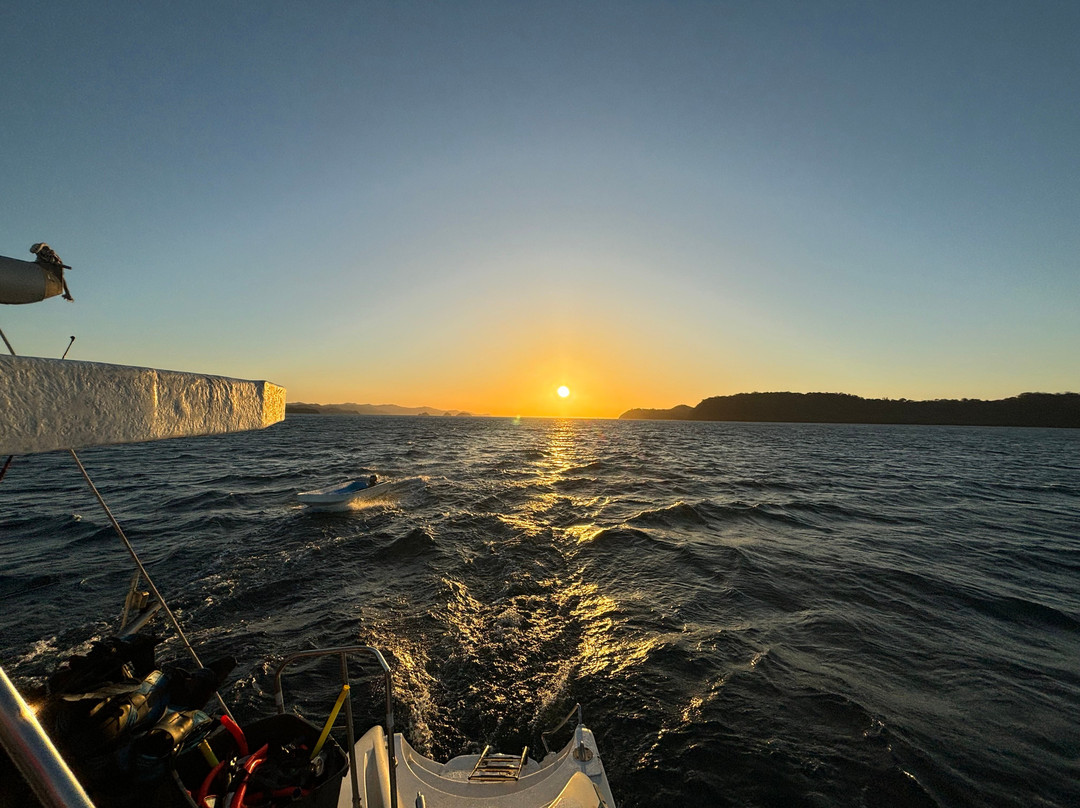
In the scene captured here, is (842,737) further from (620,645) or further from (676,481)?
(676,481)

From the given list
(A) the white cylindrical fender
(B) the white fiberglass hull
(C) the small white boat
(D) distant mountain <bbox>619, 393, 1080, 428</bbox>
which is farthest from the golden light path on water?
(D) distant mountain <bbox>619, 393, 1080, 428</bbox>

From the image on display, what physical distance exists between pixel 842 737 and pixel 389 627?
8397 millimetres

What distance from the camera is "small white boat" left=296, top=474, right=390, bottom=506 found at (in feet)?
61.9

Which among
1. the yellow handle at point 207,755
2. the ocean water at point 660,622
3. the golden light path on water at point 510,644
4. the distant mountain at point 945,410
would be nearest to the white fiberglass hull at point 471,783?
the yellow handle at point 207,755

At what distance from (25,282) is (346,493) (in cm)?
1868

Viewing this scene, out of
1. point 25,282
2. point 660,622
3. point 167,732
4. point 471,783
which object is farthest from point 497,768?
point 25,282

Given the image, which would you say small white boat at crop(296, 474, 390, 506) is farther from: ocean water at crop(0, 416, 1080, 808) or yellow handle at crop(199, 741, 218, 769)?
yellow handle at crop(199, 741, 218, 769)

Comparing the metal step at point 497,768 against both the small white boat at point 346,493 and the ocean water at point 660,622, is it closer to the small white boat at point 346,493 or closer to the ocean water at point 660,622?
the ocean water at point 660,622

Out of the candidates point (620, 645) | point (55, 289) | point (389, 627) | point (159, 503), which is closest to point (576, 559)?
point (620, 645)

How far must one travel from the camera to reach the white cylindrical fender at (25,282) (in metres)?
2.22

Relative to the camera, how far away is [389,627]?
9.70 meters

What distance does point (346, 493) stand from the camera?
19.4 meters

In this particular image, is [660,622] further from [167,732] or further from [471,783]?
[167,732]

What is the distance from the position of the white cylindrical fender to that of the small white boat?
59.7ft
